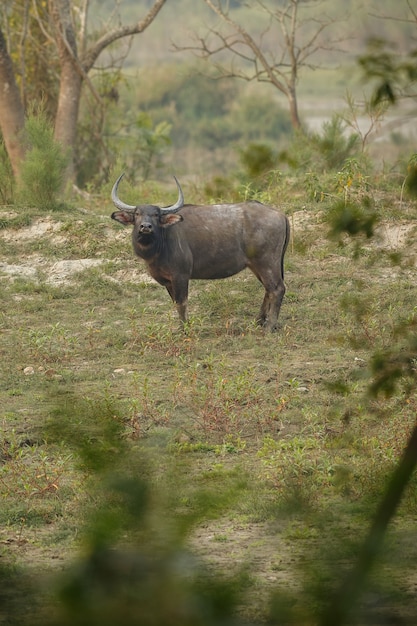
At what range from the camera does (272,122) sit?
34656 millimetres

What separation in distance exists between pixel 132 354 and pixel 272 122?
27531mm

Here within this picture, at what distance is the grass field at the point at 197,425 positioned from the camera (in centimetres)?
164

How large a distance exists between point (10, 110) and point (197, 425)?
357 inches

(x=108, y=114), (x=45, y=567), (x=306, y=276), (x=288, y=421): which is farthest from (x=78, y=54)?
(x=45, y=567)

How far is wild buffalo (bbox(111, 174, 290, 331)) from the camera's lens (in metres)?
8.57

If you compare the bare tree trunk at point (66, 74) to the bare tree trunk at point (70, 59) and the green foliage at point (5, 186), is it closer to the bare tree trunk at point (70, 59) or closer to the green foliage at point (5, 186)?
the bare tree trunk at point (70, 59)

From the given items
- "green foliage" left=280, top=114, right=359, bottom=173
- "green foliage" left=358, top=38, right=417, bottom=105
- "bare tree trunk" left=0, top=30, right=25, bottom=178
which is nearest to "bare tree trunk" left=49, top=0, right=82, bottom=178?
"bare tree trunk" left=0, top=30, right=25, bottom=178

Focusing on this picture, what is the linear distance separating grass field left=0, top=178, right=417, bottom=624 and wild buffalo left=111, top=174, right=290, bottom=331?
310mm

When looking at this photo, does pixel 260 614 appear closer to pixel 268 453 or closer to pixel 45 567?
pixel 45 567

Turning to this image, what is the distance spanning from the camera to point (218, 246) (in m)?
8.67

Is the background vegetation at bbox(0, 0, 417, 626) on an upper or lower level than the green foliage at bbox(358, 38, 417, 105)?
lower

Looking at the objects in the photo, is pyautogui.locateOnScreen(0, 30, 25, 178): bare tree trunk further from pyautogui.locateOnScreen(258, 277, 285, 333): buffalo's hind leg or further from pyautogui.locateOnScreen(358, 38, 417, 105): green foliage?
pyautogui.locateOnScreen(358, 38, 417, 105): green foliage

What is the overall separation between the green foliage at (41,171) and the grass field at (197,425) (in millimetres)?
463

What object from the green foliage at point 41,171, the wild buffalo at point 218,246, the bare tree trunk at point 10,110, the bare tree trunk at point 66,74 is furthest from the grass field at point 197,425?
the bare tree trunk at point 66,74
